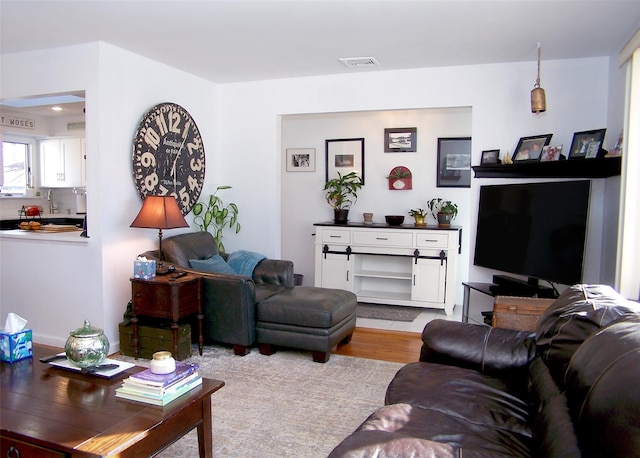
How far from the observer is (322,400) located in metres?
2.91

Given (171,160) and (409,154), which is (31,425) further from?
(409,154)

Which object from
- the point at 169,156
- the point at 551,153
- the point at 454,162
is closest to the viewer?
the point at 551,153

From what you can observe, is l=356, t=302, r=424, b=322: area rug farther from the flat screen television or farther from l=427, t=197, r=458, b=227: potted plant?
the flat screen television

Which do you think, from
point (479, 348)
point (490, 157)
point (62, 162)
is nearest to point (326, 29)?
point (490, 157)

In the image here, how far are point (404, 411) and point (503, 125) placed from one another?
3.23 meters

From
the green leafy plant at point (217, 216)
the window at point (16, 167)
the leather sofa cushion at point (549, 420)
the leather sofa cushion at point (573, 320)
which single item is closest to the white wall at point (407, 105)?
the green leafy plant at point (217, 216)

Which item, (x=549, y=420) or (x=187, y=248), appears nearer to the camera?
(x=549, y=420)

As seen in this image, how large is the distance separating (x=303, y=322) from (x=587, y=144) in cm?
260

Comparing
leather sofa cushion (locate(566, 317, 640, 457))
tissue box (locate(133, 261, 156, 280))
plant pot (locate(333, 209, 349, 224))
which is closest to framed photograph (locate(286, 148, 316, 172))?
plant pot (locate(333, 209, 349, 224))

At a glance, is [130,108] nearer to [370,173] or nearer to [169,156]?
[169,156]

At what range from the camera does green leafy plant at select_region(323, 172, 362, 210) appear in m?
5.96

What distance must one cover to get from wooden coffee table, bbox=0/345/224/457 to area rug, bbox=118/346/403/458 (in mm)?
329

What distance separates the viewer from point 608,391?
1.20 meters

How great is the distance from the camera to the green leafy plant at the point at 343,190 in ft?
19.5
